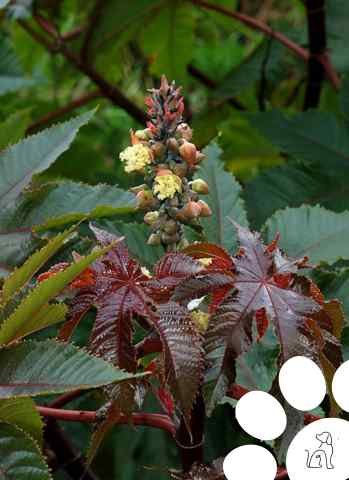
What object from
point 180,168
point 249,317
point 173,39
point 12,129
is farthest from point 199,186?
point 173,39

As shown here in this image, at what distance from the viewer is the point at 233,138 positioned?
153cm

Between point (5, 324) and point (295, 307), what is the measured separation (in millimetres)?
187

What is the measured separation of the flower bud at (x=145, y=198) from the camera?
1.88ft

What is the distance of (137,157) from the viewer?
570 millimetres

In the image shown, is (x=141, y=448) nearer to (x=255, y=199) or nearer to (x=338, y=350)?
(x=255, y=199)

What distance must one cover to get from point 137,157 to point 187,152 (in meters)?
0.03

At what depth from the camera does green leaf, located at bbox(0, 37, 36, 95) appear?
1.40 m

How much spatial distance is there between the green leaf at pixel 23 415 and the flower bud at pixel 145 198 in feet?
0.50

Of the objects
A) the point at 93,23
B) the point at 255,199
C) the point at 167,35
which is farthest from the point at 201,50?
the point at 255,199

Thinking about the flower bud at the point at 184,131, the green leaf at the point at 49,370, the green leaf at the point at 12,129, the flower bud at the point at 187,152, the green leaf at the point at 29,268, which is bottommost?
the green leaf at the point at 49,370

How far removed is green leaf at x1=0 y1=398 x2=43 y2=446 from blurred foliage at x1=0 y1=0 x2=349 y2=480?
2 cm

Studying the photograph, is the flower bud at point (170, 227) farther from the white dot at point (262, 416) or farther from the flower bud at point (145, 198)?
the white dot at point (262, 416)
